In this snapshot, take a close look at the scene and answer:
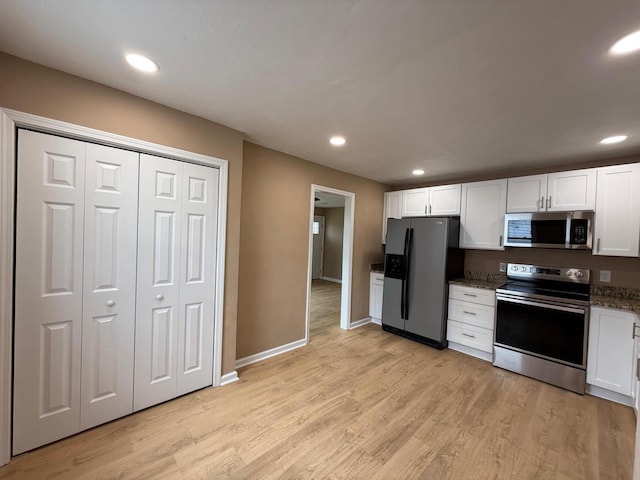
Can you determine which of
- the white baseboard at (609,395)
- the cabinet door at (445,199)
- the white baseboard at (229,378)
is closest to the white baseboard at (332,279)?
the cabinet door at (445,199)

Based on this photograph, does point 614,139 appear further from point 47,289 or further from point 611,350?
point 47,289

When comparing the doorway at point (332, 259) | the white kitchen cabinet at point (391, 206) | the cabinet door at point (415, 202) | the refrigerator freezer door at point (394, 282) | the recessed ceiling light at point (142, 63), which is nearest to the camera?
the recessed ceiling light at point (142, 63)

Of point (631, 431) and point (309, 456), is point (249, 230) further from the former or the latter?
point (631, 431)

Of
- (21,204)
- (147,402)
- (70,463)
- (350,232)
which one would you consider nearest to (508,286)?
(350,232)

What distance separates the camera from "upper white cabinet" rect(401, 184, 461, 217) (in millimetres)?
3768

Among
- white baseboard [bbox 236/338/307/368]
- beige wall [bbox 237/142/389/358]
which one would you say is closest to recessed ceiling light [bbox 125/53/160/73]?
beige wall [bbox 237/142/389/358]

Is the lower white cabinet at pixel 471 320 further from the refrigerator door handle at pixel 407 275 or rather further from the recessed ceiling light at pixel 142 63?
the recessed ceiling light at pixel 142 63

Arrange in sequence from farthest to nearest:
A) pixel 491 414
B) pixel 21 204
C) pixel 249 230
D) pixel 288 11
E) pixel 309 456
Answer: pixel 249 230, pixel 491 414, pixel 309 456, pixel 21 204, pixel 288 11

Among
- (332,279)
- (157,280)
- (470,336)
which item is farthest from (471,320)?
(332,279)

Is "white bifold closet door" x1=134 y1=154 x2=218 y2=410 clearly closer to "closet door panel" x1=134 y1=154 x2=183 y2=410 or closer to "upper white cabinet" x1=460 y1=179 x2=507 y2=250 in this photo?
"closet door panel" x1=134 y1=154 x2=183 y2=410

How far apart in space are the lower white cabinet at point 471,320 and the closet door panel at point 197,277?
2.94 m

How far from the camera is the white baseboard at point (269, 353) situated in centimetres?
289

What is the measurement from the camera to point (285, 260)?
128 inches

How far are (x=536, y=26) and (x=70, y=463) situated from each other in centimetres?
337
